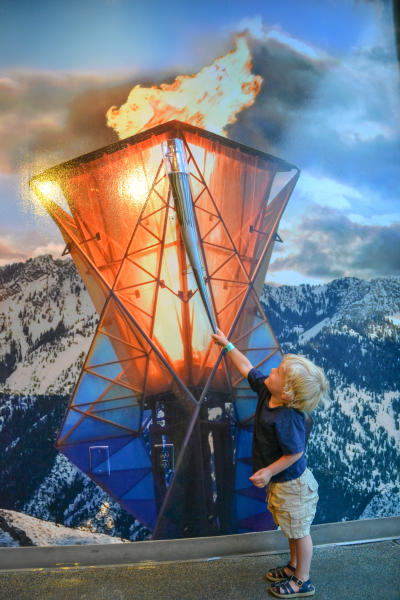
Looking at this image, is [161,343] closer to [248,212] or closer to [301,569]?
[248,212]

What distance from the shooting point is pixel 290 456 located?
7.79ft

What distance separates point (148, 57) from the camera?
119 inches

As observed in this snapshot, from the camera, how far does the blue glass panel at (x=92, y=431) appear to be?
9.53ft

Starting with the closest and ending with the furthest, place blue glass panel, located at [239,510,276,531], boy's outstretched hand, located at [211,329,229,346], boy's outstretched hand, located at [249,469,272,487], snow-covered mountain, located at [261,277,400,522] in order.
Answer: boy's outstretched hand, located at [249,469,272,487], boy's outstretched hand, located at [211,329,229,346], blue glass panel, located at [239,510,276,531], snow-covered mountain, located at [261,277,400,522]

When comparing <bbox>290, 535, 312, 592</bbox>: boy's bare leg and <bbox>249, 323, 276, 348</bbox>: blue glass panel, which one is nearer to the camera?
<bbox>290, 535, 312, 592</bbox>: boy's bare leg

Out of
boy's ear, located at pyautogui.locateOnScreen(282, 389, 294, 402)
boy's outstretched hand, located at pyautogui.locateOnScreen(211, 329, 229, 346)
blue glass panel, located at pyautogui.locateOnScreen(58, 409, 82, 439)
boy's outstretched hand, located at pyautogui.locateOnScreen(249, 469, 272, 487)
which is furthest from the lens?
blue glass panel, located at pyautogui.locateOnScreen(58, 409, 82, 439)

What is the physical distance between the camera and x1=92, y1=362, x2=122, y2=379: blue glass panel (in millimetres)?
2957

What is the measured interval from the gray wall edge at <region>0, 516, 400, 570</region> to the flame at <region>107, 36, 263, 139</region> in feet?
7.77

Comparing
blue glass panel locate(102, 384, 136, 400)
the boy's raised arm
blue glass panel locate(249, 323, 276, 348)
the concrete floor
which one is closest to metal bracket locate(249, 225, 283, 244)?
blue glass panel locate(249, 323, 276, 348)

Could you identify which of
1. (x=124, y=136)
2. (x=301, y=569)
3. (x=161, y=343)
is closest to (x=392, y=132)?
(x=124, y=136)

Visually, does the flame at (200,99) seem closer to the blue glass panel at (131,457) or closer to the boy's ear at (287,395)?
the boy's ear at (287,395)

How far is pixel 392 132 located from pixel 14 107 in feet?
7.67

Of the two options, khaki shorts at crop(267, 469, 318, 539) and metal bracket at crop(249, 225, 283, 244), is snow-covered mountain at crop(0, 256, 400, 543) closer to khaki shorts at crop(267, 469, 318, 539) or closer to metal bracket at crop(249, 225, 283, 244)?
metal bracket at crop(249, 225, 283, 244)

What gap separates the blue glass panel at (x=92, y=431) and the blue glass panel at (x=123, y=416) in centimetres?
4
